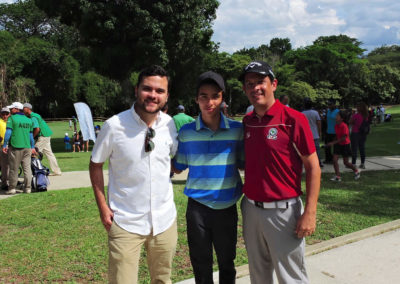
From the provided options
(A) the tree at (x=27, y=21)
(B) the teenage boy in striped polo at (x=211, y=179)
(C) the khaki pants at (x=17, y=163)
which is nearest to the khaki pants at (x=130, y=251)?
(B) the teenage boy in striped polo at (x=211, y=179)

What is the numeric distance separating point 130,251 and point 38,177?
616 centimetres

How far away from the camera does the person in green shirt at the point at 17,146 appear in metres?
7.45

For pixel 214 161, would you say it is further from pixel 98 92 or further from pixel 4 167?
pixel 98 92

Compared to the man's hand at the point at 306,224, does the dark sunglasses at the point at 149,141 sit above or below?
above

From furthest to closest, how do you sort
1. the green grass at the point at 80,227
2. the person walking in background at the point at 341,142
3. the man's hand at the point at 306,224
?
the person walking in background at the point at 341,142 → the green grass at the point at 80,227 → the man's hand at the point at 306,224

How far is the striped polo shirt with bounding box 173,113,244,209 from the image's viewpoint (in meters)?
2.62

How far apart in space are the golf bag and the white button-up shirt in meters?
5.93

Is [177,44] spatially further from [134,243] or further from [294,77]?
[294,77]

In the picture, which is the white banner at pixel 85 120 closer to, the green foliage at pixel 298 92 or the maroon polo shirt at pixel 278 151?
the maroon polo shirt at pixel 278 151

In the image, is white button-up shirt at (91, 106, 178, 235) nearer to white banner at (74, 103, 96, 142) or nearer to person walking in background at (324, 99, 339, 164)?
person walking in background at (324, 99, 339, 164)

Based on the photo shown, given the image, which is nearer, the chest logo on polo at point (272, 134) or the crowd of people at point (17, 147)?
the chest logo on polo at point (272, 134)

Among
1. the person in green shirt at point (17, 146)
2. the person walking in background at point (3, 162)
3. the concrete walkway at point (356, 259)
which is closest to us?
the concrete walkway at point (356, 259)

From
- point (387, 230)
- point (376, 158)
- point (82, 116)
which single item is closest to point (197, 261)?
point (387, 230)

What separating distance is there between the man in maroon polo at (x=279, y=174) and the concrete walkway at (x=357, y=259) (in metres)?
1.09
